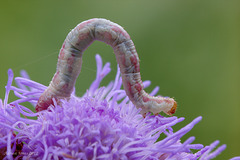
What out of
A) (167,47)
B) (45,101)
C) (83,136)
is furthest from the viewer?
(167,47)

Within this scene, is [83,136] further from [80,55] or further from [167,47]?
[167,47]

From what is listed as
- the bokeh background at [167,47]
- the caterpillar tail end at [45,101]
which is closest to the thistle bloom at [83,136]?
the caterpillar tail end at [45,101]

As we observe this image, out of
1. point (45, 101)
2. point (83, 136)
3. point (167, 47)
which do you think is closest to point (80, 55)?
point (45, 101)

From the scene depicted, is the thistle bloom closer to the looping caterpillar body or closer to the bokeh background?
the looping caterpillar body

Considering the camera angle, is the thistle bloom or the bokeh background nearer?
the thistle bloom

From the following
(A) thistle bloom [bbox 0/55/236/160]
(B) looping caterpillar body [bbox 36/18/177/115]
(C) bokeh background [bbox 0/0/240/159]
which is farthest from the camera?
(C) bokeh background [bbox 0/0/240/159]

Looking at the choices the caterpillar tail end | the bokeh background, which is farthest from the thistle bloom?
the bokeh background

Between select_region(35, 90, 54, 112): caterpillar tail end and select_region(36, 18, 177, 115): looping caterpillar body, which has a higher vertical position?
select_region(36, 18, 177, 115): looping caterpillar body

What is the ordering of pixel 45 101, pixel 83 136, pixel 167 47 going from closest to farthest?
pixel 83 136 < pixel 45 101 < pixel 167 47

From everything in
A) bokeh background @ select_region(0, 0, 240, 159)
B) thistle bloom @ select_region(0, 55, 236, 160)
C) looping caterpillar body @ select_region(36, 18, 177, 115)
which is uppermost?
bokeh background @ select_region(0, 0, 240, 159)

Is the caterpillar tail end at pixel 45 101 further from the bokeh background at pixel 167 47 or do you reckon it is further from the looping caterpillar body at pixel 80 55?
the bokeh background at pixel 167 47
